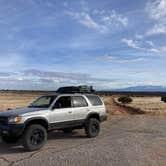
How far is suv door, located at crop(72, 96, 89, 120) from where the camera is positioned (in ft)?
37.0

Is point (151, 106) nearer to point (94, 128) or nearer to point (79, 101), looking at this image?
point (94, 128)

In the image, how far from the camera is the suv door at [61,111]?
10327 millimetres

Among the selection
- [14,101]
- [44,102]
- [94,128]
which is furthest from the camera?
[14,101]

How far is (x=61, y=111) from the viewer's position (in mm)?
10656

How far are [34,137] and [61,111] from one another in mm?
1555

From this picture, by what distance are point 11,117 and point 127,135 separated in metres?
5.16

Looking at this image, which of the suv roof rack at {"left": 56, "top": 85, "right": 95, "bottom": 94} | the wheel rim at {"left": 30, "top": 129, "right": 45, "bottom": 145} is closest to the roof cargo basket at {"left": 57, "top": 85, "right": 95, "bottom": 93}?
the suv roof rack at {"left": 56, "top": 85, "right": 95, "bottom": 94}

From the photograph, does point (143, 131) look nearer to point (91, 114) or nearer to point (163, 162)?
point (91, 114)

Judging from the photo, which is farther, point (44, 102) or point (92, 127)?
point (92, 127)

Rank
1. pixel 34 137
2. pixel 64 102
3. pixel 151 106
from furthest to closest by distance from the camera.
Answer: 1. pixel 151 106
2. pixel 64 102
3. pixel 34 137

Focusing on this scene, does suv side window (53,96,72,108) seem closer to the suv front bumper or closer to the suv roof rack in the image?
the suv roof rack

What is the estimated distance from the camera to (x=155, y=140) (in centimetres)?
1096

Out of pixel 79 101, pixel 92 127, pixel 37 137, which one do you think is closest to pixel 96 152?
pixel 37 137

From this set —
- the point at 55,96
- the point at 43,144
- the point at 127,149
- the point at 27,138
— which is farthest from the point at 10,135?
the point at 127,149
